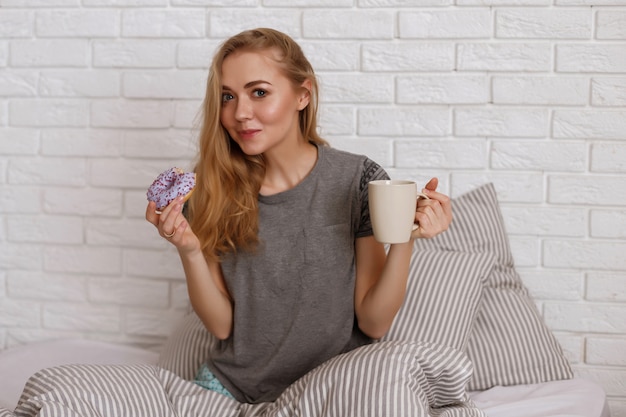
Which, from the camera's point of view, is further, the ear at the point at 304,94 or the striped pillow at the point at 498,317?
the striped pillow at the point at 498,317

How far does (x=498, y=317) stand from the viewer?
5.87 ft

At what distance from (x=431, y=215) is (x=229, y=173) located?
45cm

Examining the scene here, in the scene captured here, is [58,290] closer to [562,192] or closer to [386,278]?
[386,278]

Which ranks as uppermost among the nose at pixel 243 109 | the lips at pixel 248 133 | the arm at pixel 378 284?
the nose at pixel 243 109

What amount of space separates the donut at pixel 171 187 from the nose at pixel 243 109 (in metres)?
0.16

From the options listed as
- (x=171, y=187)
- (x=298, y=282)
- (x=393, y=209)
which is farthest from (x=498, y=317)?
(x=171, y=187)

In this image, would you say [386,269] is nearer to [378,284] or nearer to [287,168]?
[378,284]

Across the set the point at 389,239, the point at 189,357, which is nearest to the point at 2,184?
the point at 189,357

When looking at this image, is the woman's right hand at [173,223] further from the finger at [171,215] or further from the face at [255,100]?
the face at [255,100]

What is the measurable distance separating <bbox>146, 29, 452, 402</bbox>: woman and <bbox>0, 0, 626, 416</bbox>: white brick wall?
416 mm

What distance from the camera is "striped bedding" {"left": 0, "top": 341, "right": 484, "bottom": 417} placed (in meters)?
1.24

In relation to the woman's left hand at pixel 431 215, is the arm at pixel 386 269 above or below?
below

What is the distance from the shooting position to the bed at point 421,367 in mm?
1276

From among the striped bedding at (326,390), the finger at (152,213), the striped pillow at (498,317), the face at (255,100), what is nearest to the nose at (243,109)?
the face at (255,100)
